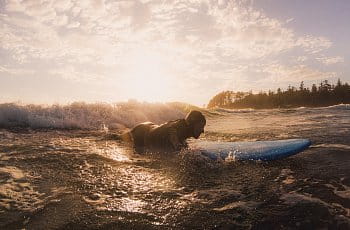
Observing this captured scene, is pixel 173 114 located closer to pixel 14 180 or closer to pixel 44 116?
pixel 44 116

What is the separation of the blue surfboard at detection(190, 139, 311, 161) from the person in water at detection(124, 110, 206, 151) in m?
0.72

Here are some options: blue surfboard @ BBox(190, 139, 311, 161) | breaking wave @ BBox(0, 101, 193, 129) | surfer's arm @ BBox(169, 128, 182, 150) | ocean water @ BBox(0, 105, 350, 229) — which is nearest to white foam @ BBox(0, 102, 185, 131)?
breaking wave @ BBox(0, 101, 193, 129)

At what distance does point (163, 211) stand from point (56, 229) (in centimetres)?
114

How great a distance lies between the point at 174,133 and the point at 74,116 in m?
6.09

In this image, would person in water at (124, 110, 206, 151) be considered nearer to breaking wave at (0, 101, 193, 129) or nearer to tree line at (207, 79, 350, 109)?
breaking wave at (0, 101, 193, 129)

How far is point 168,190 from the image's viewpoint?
4.41 metres

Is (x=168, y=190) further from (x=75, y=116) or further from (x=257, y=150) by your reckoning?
(x=75, y=116)

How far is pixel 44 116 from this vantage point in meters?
11.6

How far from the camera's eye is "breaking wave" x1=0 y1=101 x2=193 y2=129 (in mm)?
11188

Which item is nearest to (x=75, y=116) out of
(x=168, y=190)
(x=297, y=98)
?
(x=168, y=190)

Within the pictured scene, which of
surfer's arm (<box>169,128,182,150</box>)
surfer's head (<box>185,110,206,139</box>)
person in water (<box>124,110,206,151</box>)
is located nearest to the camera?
surfer's arm (<box>169,128,182,150</box>)

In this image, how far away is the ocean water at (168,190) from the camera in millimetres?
3445

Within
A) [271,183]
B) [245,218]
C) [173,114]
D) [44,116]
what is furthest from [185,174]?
[173,114]

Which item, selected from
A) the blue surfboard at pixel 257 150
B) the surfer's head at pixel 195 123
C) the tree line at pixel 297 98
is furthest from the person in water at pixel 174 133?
the tree line at pixel 297 98
